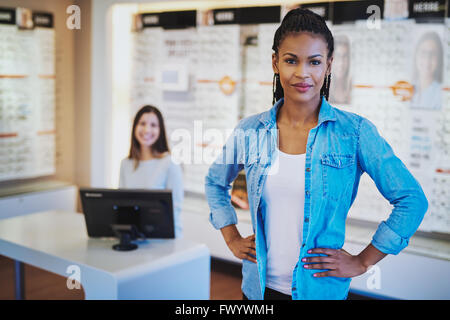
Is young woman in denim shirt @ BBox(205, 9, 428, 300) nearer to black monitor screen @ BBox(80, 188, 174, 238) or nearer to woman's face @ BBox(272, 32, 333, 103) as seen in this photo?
woman's face @ BBox(272, 32, 333, 103)

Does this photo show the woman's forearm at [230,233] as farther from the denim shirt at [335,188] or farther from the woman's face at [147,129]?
the woman's face at [147,129]

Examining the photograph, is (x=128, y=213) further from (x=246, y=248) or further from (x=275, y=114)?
(x=275, y=114)

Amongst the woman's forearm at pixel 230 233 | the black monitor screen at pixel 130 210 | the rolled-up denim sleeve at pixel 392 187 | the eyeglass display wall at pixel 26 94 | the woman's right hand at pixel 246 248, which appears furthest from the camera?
the eyeglass display wall at pixel 26 94

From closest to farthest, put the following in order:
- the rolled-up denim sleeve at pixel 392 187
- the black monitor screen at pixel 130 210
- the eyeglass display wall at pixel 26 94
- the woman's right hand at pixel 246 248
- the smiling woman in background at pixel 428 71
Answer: the rolled-up denim sleeve at pixel 392 187 → the woman's right hand at pixel 246 248 → the black monitor screen at pixel 130 210 → the smiling woman in background at pixel 428 71 → the eyeglass display wall at pixel 26 94

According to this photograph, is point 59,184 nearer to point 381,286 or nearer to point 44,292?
point 44,292

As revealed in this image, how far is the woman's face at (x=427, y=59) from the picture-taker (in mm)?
3589

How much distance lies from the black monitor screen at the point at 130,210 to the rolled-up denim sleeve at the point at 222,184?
36.4 inches

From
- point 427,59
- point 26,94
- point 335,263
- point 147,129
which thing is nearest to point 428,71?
point 427,59

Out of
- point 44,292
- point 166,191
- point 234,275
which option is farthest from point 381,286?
point 44,292

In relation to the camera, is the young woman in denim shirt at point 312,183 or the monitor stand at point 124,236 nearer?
the young woman in denim shirt at point 312,183

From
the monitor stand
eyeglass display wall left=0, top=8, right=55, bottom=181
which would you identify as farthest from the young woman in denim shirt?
eyeglass display wall left=0, top=8, right=55, bottom=181

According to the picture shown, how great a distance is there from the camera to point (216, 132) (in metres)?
4.86

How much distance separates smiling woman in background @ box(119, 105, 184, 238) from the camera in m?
3.63

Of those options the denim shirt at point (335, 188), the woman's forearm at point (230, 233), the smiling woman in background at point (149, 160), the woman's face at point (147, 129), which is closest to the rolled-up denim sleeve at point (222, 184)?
the woman's forearm at point (230, 233)
